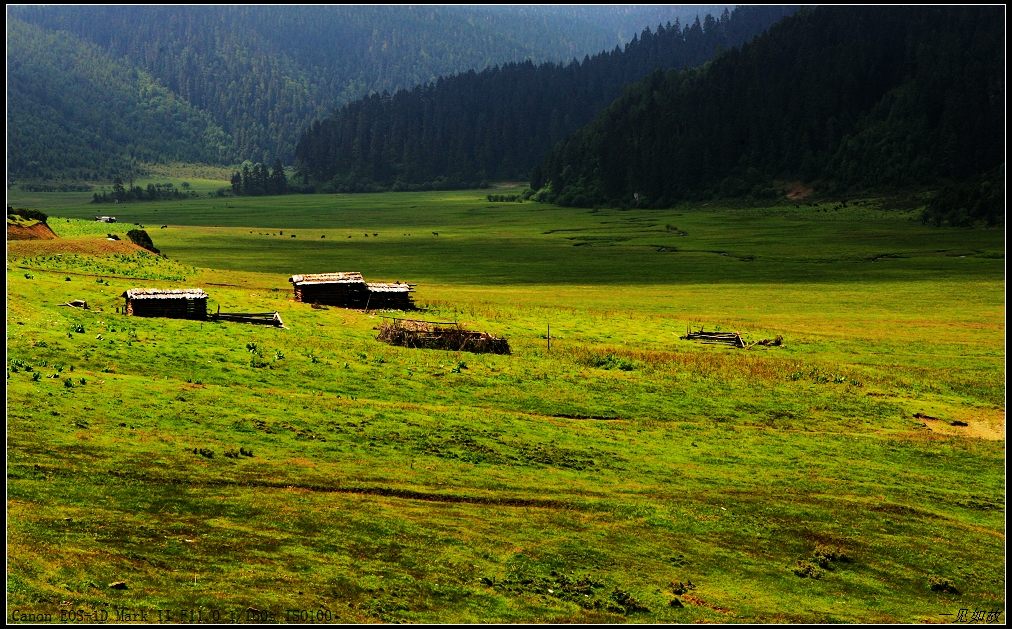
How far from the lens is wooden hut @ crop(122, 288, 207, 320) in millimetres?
63375

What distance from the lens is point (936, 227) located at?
181 m

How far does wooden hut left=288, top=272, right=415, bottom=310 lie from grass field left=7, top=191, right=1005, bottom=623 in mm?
3603

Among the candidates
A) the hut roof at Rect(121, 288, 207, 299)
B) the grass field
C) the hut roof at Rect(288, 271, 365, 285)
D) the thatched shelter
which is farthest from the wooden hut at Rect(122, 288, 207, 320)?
the hut roof at Rect(288, 271, 365, 285)

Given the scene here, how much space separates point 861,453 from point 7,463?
3242 cm

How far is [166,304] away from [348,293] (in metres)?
18.2

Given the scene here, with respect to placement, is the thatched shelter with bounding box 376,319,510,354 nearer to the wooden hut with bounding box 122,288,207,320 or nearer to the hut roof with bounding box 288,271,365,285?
the wooden hut with bounding box 122,288,207,320

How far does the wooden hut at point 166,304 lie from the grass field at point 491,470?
2.41 m

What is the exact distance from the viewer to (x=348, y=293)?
80250 millimetres

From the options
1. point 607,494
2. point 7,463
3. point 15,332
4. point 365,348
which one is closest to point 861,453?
point 607,494

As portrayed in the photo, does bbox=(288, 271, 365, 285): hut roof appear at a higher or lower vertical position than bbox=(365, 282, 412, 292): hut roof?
higher

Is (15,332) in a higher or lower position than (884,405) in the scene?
higher

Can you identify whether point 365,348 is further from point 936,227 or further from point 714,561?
point 936,227

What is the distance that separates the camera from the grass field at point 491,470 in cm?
2795

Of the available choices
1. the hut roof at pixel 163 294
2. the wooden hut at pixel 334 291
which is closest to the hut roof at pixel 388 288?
the wooden hut at pixel 334 291
